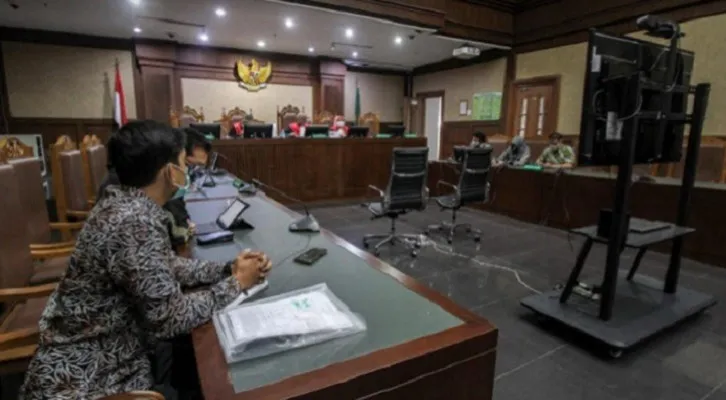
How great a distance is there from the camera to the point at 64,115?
271 inches

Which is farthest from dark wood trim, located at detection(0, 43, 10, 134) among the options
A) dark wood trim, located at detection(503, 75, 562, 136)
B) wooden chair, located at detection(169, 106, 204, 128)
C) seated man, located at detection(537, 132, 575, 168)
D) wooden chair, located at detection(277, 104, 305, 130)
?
dark wood trim, located at detection(503, 75, 562, 136)

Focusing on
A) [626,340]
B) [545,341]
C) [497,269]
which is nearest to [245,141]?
[497,269]

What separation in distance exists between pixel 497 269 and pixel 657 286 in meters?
1.03

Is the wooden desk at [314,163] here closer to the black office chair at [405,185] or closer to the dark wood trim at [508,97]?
the black office chair at [405,185]

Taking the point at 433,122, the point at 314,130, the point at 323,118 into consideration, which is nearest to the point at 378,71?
the point at 433,122

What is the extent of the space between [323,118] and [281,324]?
299 inches

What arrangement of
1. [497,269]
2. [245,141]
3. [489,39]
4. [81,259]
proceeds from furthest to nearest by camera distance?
[489,39] < [245,141] < [497,269] < [81,259]

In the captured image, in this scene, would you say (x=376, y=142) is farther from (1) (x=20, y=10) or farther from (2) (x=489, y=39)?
(1) (x=20, y=10)

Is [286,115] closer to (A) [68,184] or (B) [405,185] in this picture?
(B) [405,185]

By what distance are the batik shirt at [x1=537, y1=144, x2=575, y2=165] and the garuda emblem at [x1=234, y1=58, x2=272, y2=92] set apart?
19.7 feet

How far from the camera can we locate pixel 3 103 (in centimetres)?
640

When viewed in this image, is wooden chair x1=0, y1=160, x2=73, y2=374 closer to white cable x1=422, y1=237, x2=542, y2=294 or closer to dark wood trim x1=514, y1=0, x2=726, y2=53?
white cable x1=422, y1=237, x2=542, y2=294

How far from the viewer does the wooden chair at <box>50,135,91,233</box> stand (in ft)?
7.41

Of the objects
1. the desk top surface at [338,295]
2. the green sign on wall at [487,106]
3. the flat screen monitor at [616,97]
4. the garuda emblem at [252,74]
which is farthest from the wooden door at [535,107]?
the desk top surface at [338,295]
